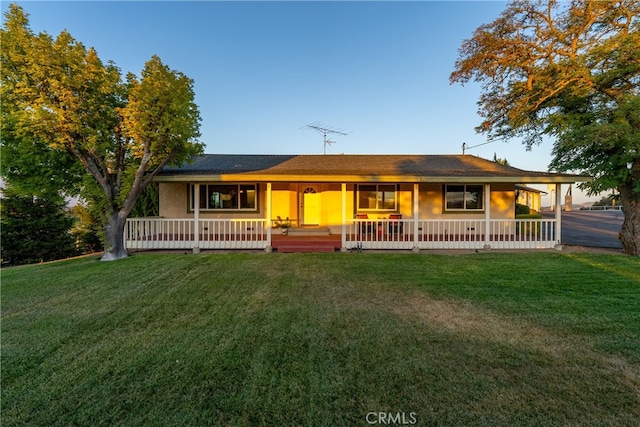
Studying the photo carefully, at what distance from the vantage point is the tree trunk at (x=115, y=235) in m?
8.30

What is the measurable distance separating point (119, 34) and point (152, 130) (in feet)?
17.4

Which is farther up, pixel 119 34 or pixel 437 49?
pixel 437 49

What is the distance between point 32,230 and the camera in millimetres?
12977

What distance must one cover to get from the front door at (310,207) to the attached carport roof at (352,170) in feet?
3.50

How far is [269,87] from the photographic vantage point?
1526cm

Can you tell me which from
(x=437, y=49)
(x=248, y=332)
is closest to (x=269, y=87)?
(x=437, y=49)

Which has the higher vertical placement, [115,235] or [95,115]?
[95,115]

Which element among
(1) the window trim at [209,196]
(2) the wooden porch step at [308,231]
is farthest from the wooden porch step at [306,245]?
(1) the window trim at [209,196]

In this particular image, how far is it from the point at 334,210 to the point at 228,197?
4.22 meters

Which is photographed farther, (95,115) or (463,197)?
(463,197)

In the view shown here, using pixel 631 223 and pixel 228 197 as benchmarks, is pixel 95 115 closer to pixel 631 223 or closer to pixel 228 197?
pixel 228 197

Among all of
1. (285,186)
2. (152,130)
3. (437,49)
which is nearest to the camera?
(152,130)

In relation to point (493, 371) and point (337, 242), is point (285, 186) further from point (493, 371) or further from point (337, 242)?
point (493, 371)

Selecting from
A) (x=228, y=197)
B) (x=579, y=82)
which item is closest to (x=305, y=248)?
(x=228, y=197)
